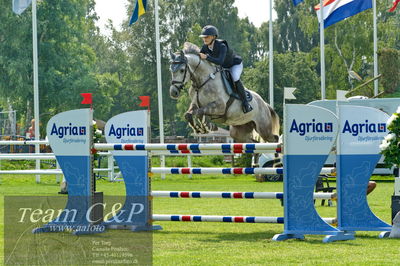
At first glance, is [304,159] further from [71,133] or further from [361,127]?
[71,133]

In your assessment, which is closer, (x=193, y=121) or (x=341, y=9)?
(x=193, y=121)

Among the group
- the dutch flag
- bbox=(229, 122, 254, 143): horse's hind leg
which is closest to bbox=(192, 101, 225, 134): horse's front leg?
bbox=(229, 122, 254, 143): horse's hind leg

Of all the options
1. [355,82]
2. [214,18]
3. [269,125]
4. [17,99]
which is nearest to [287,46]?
[214,18]

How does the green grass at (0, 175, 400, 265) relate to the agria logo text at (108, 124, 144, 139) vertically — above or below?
below

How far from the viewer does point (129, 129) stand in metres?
9.20

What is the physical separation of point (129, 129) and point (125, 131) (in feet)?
0.17

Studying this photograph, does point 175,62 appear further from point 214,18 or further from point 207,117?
point 214,18

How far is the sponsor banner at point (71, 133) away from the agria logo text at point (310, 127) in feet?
6.95

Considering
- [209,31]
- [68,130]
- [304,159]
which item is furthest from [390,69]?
[304,159]

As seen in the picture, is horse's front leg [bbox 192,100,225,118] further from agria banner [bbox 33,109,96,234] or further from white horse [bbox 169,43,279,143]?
agria banner [bbox 33,109,96,234]

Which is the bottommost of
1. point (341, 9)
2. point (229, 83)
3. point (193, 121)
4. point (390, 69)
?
point (193, 121)

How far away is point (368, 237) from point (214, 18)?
4940 cm

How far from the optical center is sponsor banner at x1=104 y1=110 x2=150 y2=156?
909 centimetres

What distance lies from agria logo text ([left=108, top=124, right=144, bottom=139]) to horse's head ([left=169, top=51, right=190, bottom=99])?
5.83ft
